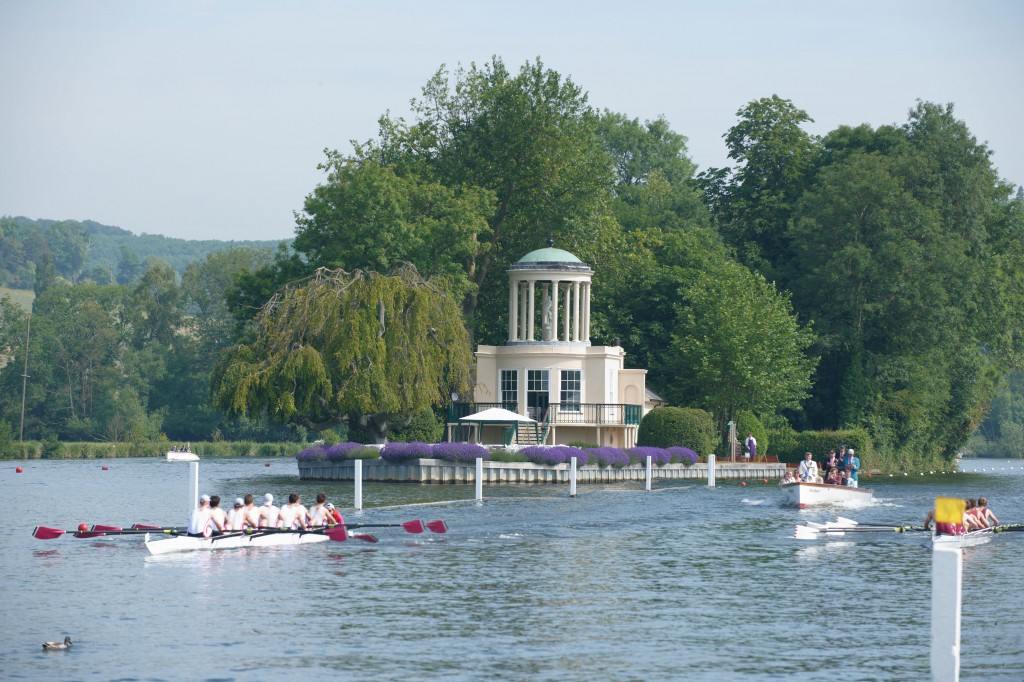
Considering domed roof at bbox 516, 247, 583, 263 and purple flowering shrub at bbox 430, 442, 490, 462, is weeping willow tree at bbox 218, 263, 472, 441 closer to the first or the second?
purple flowering shrub at bbox 430, 442, 490, 462

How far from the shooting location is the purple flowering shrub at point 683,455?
64812mm

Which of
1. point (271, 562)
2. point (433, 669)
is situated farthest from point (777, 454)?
point (433, 669)

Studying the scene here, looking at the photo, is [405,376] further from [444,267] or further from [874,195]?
[874,195]

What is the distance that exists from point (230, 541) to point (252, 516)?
1.30 m

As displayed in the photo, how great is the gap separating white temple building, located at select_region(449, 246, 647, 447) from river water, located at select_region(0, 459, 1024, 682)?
22.8 metres

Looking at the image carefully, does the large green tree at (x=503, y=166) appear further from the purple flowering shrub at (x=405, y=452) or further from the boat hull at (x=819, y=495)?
the boat hull at (x=819, y=495)

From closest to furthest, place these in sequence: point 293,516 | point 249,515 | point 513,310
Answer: point 249,515
point 293,516
point 513,310

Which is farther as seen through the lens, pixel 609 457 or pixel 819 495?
pixel 609 457

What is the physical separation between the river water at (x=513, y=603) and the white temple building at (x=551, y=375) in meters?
22.8

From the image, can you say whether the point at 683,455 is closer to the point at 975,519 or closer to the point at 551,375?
the point at 551,375

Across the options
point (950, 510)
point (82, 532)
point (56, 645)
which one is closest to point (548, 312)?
point (82, 532)

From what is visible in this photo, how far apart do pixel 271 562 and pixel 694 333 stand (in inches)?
1755

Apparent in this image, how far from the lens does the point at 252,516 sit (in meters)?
35.0

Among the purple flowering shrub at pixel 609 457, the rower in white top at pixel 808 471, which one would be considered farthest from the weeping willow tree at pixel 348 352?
the rower in white top at pixel 808 471
